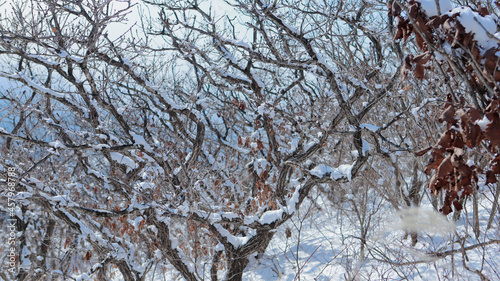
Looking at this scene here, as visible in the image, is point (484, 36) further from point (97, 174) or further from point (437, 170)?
point (97, 174)

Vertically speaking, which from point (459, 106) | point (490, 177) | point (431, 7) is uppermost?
point (431, 7)

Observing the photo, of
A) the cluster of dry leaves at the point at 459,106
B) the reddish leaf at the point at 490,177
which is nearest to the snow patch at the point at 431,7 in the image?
the cluster of dry leaves at the point at 459,106

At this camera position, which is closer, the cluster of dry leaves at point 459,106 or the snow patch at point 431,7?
the cluster of dry leaves at point 459,106

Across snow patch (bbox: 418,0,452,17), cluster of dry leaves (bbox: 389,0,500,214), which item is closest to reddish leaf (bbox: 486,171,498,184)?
cluster of dry leaves (bbox: 389,0,500,214)

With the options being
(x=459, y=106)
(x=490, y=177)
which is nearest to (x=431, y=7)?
(x=459, y=106)

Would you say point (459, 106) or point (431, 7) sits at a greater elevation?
point (431, 7)

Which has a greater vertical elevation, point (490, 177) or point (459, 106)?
point (459, 106)

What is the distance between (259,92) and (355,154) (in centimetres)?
222

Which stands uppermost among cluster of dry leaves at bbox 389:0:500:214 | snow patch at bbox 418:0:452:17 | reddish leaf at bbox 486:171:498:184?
snow patch at bbox 418:0:452:17

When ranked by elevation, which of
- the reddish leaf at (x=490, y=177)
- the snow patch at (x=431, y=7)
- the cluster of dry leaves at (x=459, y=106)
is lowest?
the reddish leaf at (x=490, y=177)

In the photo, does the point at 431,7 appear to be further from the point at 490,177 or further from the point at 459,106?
the point at 490,177

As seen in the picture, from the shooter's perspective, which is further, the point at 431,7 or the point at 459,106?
the point at 431,7

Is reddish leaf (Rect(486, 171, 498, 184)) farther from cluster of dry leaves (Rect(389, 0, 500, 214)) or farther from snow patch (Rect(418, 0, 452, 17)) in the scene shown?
snow patch (Rect(418, 0, 452, 17))

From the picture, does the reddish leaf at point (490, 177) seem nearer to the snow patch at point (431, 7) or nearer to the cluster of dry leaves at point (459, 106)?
the cluster of dry leaves at point (459, 106)
